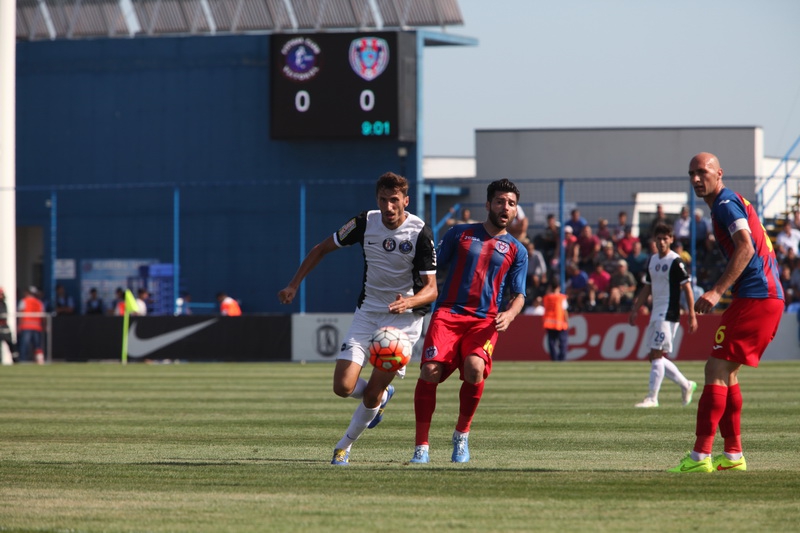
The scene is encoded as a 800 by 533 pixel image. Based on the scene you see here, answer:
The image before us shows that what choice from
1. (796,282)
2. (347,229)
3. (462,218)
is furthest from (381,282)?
(462,218)

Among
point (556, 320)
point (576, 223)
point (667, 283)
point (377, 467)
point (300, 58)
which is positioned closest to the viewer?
point (377, 467)

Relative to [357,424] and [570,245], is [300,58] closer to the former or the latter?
[570,245]

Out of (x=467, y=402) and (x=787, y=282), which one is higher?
(x=787, y=282)

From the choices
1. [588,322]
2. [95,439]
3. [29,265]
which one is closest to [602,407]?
[95,439]

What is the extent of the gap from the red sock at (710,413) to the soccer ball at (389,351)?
6.98 feet

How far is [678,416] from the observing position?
13828 millimetres

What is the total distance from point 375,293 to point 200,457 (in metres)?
1.96

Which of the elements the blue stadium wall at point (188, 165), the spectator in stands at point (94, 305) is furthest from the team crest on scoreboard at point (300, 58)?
the spectator in stands at point (94, 305)

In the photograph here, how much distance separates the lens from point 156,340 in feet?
97.3

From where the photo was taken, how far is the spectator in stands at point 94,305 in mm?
35281

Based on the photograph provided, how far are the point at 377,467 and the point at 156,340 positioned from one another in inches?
841

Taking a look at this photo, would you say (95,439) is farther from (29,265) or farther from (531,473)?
(29,265)

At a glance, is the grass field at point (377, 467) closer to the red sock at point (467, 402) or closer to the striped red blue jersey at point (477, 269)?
the red sock at point (467, 402)

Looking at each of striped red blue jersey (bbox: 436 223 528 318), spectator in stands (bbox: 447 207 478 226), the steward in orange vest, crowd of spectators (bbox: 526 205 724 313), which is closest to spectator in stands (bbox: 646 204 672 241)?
crowd of spectators (bbox: 526 205 724 313)
